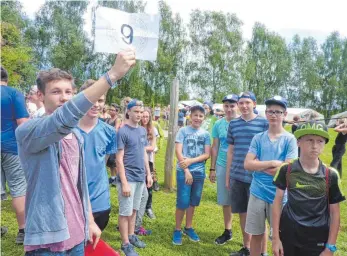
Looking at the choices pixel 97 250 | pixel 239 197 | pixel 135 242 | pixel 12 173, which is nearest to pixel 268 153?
pixel 239 197

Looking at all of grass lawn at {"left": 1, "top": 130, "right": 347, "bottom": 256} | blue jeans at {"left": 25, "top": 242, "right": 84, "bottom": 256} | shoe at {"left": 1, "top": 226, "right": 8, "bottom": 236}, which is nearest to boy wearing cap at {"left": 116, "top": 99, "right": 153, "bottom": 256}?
grass lawn at {"left": 1, "top": 130, "right": 347, "bottom": 256}

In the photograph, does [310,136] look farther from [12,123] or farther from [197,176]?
[12,123]

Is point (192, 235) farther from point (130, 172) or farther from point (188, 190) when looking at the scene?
point (130, 172)

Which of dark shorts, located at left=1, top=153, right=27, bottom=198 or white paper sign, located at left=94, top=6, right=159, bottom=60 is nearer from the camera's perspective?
white paper sign, located at left=94, top=6, right=159, bottom=60

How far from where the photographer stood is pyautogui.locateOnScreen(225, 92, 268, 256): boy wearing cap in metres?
4.00

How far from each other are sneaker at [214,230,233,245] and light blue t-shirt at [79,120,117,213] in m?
2.20

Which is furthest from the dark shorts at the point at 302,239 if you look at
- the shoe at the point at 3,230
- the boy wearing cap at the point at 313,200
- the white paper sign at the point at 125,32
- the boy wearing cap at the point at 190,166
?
the shoe at the point at 3,230

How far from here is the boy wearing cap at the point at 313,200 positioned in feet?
8.27

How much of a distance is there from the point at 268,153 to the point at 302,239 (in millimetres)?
1021

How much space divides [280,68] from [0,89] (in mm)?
47471

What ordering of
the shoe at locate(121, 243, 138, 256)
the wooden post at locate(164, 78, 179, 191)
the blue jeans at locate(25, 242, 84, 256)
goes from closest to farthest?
the blue jeans at locate(25, 242, 84, 256) → the shoe at locate(121, 243, 138, 256) → the wooden post at locate(164, 78, 179, 191)

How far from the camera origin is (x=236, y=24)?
125 ft

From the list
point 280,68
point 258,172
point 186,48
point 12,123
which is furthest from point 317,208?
point 280,68

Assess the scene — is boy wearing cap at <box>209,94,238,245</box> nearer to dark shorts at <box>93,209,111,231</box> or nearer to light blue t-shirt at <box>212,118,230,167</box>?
light blue t-shirt at <box>212,118,230,167</box>
